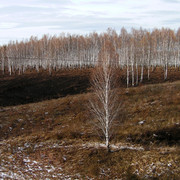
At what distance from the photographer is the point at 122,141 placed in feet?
46.2

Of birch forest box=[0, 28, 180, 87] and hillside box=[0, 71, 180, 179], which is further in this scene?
birch forest box=[0, 28, 180, 87]

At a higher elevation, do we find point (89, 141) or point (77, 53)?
point (77, 53)

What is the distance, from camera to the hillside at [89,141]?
10930 mm

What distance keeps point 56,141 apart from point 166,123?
867 centimetres

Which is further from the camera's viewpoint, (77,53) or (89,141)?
(77,53)

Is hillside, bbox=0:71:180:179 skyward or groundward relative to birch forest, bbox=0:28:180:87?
groundward

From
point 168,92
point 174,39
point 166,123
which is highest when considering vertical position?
point 174,39

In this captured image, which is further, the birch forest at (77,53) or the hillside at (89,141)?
the birch forest at (77,53)

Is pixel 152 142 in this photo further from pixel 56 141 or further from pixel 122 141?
pixel 56 141

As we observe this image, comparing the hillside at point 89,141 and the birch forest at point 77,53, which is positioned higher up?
the birch forest at point 77,53

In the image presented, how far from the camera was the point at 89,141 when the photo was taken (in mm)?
14695

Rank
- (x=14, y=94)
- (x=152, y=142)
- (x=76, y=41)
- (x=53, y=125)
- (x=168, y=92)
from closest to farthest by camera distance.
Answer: (x=152, y=142) < (x=53, y=125) < (x=168, y=92) < (x=14, y=94) < (x=76, y=41)

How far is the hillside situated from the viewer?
1093 cm

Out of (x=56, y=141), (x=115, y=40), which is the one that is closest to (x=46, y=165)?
(x=56, y=141)
